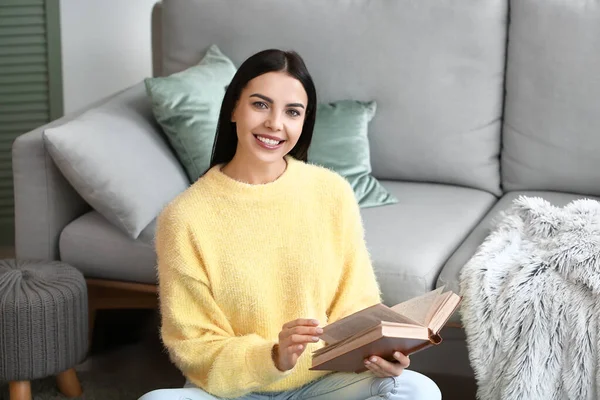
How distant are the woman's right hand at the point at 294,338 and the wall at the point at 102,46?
2.08m

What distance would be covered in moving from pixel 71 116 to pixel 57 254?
38cm

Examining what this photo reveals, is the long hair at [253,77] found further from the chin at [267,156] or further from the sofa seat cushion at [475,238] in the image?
the sofa seat cushion at [475,238]

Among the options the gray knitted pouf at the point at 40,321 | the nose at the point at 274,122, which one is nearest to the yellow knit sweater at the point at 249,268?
the nose at the point at 274,122

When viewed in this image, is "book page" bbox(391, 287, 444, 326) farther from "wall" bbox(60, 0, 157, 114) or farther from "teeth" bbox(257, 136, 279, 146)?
"wall" bbox(60, 0, 157, 114)

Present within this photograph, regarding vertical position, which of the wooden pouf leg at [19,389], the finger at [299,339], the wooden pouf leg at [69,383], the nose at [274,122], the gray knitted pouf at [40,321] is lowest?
the wooden pouf leg at [69,383]

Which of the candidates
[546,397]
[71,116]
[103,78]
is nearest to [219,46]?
[71,116]

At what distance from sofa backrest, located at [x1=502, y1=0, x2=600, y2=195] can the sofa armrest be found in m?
Result: 1.22

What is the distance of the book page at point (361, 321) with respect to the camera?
1.50 m

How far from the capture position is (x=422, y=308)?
5.20 ft

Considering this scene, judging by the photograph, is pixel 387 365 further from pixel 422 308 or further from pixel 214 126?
pixel 214 126

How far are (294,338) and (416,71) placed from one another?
136 centimetres

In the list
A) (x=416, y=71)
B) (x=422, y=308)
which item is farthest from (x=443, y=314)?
(x=416, y=71)

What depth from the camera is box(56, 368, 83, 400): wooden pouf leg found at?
95.0 inches

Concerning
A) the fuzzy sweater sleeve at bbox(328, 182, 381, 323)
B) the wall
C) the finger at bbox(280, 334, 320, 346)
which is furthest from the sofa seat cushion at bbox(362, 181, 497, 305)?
the wall
